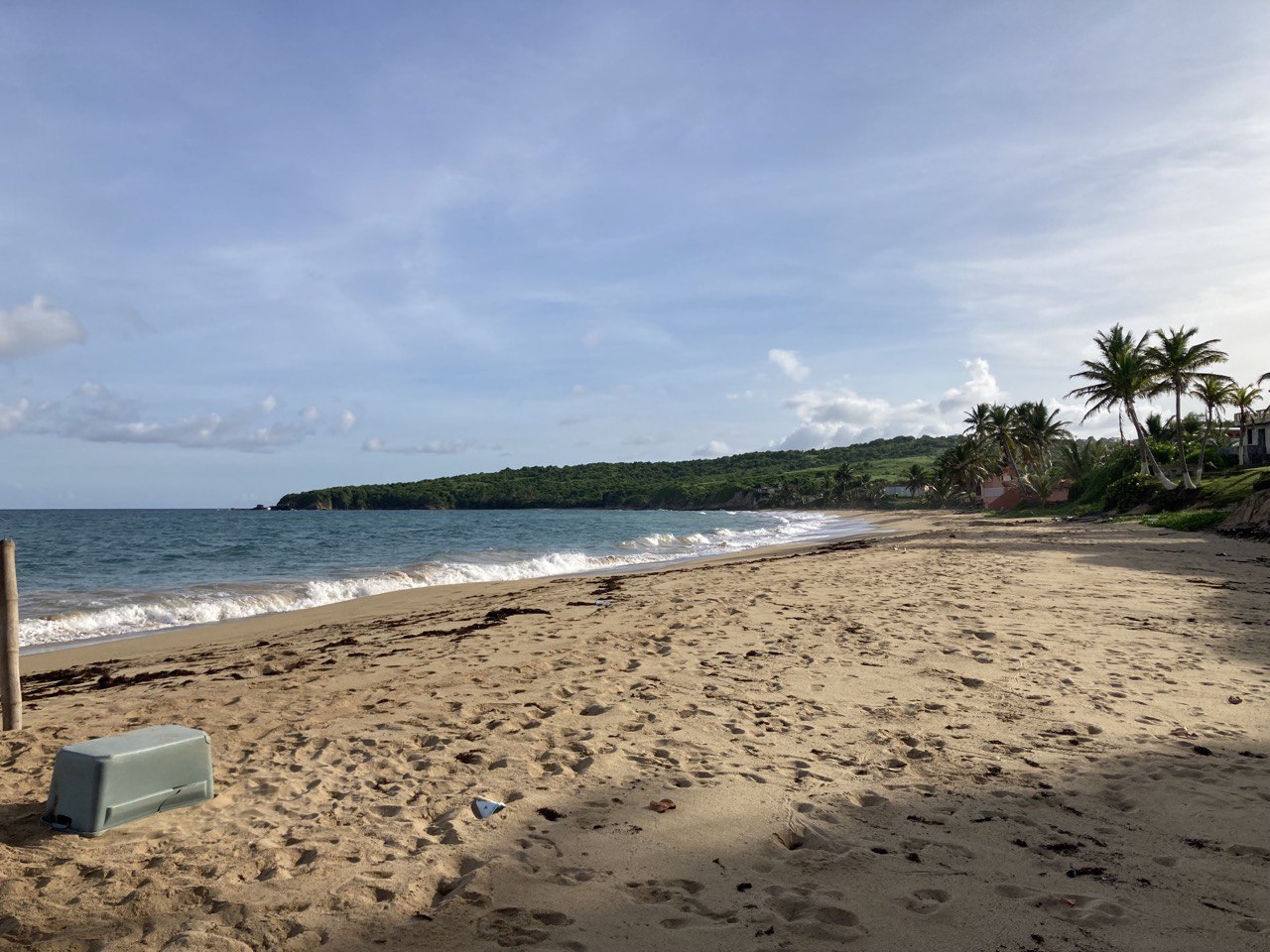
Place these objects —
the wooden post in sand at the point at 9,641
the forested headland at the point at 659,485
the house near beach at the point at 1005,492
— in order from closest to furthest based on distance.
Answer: the wooden post in sand at the point at 9,641 < the house near beach at the point at 1005,492 < the forested headland at the point at 659,485

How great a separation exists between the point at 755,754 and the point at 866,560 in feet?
47.8

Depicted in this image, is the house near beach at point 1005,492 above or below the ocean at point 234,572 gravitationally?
above

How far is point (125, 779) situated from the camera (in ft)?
13.5

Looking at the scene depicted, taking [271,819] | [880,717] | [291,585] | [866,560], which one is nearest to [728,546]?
[866,560]

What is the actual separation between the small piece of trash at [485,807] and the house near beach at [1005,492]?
59.8 m

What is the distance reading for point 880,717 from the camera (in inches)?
225

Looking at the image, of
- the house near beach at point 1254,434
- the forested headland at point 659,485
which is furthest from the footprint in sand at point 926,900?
the forested headland at point 659,485

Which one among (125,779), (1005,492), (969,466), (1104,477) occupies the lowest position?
(125,779)

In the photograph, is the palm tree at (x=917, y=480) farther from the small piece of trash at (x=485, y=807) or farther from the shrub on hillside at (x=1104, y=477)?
the small piece of trash at (x=485, y=807)

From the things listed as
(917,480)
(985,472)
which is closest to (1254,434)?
(985,472)

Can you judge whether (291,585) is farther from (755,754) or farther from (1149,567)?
(1149,567)

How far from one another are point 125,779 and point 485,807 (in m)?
1.94

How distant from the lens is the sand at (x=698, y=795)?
10.2ft

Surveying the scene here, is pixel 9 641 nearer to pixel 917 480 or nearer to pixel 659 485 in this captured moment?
pixel 917 480
